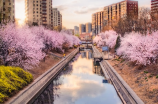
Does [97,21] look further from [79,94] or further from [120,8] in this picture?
[79,94]

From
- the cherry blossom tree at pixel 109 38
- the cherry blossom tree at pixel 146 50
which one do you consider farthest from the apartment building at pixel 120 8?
the cherry blossom tree at pixel 146 50

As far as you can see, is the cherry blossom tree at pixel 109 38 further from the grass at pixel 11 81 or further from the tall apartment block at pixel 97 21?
the tall apartment block at pixel 97 21

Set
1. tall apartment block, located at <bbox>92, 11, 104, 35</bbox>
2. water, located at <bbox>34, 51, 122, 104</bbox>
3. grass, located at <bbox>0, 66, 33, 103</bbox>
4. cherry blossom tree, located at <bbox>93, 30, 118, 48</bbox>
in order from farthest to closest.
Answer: tall apartment block, located at <bbox>92, 11, 104, 35</bbox> < cherry blossom tree, located at <bbox>93, 30, 118, 48</bbox> < water, located at <bbox>34, 51, 122, 104</bbox> < grass, located at <bbox>0, 66, 33, 103</bbox>

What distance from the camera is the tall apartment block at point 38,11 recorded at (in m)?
103

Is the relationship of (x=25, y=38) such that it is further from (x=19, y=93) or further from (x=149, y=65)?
(x=149, y=65)

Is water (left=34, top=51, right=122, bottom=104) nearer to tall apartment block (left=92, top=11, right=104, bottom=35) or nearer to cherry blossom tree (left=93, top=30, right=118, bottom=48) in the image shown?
cherry blossom tree (left=93, top=30, right=118, bottom=48)

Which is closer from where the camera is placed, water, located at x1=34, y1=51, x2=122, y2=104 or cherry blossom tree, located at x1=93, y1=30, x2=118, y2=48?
water, located at x1=34, y1=51, x2=122, y2=104

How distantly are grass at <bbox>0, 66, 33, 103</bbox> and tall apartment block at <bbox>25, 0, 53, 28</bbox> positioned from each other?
8791cm

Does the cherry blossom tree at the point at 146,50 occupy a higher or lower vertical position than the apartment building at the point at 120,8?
lower

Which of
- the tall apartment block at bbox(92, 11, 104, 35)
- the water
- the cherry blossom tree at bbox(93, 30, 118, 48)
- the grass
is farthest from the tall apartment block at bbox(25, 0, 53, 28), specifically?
the grass

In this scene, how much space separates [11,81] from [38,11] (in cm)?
9521

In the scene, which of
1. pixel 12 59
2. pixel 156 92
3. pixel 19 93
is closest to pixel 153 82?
pixel 156 92

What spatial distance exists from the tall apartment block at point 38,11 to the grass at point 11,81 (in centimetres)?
8791

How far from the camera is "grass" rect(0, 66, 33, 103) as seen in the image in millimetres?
11320
